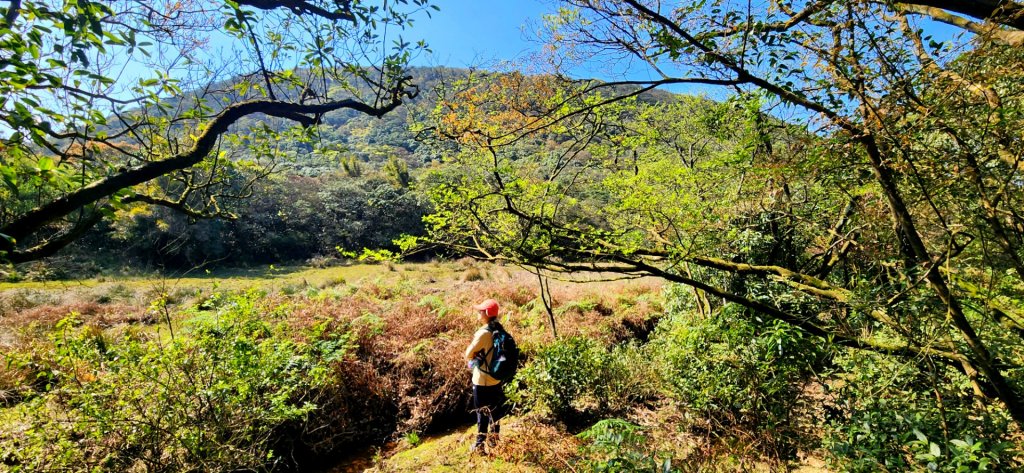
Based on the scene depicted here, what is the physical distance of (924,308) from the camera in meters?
3.10

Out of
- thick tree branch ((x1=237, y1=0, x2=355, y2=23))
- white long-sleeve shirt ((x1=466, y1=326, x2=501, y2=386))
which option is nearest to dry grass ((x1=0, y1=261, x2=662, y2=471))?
white long-sleeve shirt ((x1=466, y1=326, x2=501, y2=386))

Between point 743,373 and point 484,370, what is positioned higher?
point 484,370

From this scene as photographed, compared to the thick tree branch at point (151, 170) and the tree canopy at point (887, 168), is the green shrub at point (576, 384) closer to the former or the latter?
the tree canopy at point (887, 168)

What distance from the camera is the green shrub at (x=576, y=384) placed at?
552 cm

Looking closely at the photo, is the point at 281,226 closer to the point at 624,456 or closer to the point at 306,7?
the point at 306,7

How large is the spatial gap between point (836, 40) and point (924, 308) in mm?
2098

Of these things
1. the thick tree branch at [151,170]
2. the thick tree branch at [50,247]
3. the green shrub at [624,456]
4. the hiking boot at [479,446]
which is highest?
the thick tree branch at [151,170]

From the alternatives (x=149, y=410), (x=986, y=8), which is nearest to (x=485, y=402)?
(x=149, y=410)

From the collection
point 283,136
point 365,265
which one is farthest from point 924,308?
point 365,265

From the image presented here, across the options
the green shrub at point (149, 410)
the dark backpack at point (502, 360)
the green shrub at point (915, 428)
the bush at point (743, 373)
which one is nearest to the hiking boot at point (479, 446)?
the dark backpack at point (502, 360)

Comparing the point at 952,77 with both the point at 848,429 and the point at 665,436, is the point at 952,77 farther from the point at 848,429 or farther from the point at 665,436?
the point at 665,436

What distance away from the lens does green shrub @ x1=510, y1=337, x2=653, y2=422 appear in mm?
5516

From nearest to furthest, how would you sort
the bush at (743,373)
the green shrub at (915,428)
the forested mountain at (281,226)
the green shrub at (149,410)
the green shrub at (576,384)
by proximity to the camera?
the green shrub at (915,428)
the green shrub at (149,410)
the bush at (743,373)
the green shrub at (576,384)
the forested mountain at (281,226)

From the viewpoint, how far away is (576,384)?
5523 millimetres
